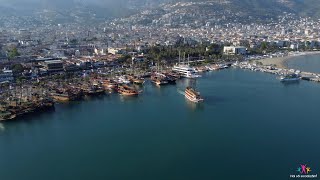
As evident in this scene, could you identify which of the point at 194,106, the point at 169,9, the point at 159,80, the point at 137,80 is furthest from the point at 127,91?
the point at 169,9

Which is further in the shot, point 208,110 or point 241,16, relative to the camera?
point 241,16

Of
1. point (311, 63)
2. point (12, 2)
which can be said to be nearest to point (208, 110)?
point (311, 63)

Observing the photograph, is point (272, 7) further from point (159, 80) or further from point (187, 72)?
point (159, 80)

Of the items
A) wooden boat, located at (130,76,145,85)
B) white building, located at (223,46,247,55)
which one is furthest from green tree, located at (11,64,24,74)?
white building, located at (223,46,247,55)

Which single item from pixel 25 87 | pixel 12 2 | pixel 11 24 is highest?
pixel 12 2

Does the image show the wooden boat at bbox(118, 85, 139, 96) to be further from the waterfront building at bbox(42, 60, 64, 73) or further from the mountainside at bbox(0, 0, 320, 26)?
the mountainside at bbox(0, 0, 320, 26)

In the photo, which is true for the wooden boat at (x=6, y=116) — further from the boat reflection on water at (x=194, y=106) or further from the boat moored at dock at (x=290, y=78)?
the boat moored at dock at (x=290, y=78)

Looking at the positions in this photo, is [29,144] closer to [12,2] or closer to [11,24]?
[11,24]
